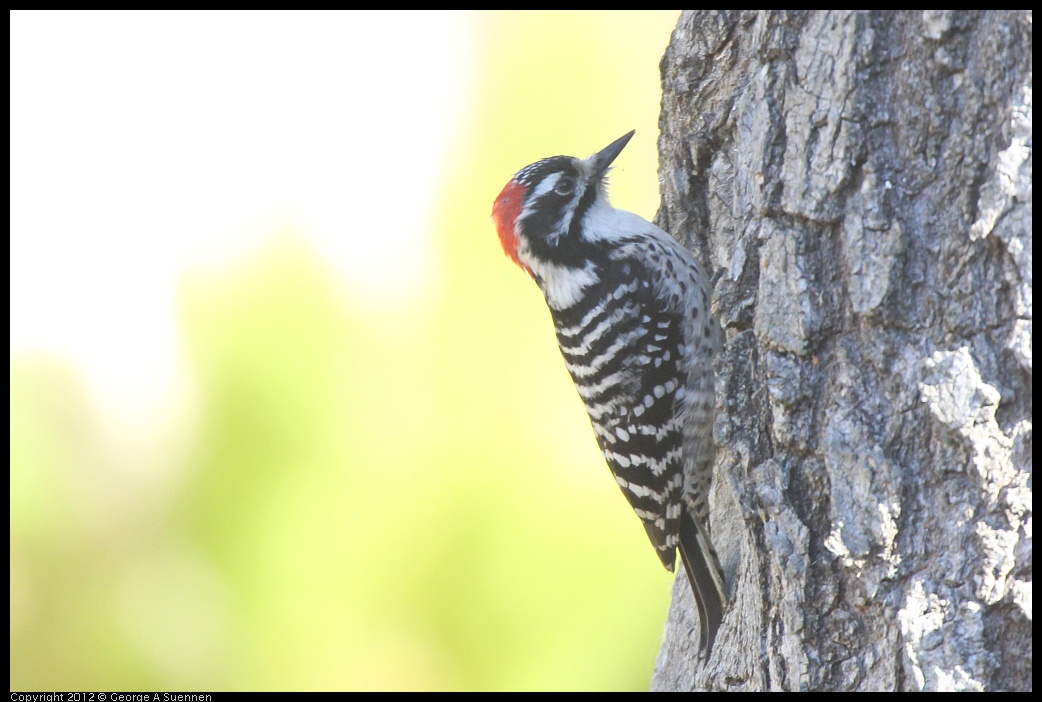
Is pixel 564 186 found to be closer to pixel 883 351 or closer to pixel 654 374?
pixel 654 374

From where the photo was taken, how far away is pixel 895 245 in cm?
213

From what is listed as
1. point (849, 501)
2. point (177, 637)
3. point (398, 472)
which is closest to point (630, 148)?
point (398, 472)

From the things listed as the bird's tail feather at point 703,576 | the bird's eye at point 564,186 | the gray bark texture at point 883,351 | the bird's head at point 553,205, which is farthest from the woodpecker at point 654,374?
the gray bark texture at point 883,351

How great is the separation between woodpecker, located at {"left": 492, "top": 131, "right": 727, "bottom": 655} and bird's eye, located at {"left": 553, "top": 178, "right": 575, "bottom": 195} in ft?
0.99

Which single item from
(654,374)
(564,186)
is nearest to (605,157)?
(564,186)

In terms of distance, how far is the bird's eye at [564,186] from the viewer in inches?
141

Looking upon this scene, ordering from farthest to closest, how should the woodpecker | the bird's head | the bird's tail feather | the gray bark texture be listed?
the bird's head, the woodpecker, the bird's tail feather, the gray bark texture

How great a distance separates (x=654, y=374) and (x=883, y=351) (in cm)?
117

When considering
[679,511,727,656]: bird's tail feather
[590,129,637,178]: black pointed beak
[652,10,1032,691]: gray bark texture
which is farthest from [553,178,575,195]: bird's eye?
[679,511,727,656]: bird's tail feather

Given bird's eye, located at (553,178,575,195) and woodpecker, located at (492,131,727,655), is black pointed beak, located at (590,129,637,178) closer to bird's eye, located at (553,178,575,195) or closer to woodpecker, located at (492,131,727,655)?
bird's eye, located at (553,178,575,195)

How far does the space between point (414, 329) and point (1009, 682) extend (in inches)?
137

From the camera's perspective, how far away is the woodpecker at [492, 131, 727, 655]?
3.25 m

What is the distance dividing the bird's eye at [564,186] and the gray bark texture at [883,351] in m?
1.10

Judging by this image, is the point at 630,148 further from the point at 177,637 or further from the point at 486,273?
the point at 177,637
